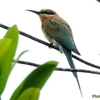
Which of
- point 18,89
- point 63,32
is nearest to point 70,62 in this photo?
point 63,32

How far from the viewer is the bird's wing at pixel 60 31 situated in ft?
3.43

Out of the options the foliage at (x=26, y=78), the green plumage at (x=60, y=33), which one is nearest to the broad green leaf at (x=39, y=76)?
the foliage at (x=26, y=78)

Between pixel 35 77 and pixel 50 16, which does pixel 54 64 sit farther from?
pixel 50 16

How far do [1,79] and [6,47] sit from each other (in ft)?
0.12

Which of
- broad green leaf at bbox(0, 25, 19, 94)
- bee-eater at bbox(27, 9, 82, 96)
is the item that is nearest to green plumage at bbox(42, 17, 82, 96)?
bee-eater at bbox(27, 9, 82, 96)

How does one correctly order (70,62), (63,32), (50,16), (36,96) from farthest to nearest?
(50,16) → (63,32) → (70,62) → (36,96)

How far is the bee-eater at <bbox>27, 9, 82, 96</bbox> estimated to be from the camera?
1.00 metres

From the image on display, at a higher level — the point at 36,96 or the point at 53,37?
the point at 36,96

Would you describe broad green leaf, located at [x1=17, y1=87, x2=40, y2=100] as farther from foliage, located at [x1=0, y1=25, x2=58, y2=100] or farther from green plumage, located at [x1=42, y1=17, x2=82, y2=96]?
green plumage, located at [x1=42, y1=17, x2=82, y2=96]

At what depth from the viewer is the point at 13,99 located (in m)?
0.34

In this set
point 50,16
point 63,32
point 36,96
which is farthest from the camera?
point 50,16

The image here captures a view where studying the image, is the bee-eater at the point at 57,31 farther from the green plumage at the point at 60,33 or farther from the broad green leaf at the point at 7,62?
the broad green leaf at the point at 7,62

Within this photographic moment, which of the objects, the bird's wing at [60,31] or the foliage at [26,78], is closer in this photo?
the foliage at [26,78]

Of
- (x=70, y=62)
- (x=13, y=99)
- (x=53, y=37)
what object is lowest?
(x=53, y=37)
